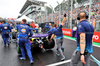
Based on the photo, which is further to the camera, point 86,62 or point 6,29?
point 6,29

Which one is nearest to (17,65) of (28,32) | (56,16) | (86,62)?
(28,32)

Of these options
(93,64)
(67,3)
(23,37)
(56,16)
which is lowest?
(93,64)

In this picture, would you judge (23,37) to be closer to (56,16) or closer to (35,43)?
(35,43)

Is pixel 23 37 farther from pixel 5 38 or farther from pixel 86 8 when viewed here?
pixel 86 8

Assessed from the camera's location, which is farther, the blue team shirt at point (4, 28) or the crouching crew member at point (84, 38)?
the blue team shirt at point (4, 28)

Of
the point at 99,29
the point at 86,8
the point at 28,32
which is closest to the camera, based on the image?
the point at 28,32

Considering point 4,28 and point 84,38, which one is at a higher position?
point 4,28

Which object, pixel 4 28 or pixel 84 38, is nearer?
pixel 84 38

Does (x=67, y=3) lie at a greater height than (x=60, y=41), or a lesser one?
greater

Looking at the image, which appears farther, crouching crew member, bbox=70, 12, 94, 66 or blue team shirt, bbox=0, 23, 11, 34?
blue team shirt, bbox=0, 23, 11, 34

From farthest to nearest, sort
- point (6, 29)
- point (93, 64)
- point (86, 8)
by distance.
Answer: point (86, 8) < point (6, 29) < point (93, 64)

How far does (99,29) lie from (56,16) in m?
12.0

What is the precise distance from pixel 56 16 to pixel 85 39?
58.3 ft

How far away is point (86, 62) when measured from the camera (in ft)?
6.50
